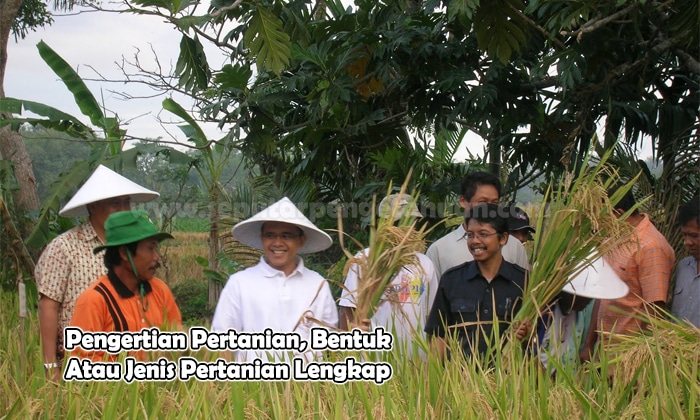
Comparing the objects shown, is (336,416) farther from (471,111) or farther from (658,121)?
(658,121)

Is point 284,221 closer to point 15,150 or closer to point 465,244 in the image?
point 465,244

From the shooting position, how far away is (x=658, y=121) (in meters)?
5.62

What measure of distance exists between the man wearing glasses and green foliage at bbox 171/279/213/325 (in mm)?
5393

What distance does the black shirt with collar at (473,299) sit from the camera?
10.2ft

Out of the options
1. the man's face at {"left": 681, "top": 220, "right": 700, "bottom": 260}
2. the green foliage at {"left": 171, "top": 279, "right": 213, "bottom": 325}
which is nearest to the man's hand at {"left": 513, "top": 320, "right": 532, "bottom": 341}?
the man's face at {"left": 681, "top": 220, "right": 700, "bottom": 260}

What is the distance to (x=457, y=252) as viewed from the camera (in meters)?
3.75

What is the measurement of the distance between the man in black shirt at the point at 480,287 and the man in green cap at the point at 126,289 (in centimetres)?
102

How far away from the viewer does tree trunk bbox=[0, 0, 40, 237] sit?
7.29 m

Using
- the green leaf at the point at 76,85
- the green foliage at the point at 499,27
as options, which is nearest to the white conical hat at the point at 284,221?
the green foliage at the point at 499,27

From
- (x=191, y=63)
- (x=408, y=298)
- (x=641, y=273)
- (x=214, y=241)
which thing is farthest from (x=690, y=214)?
(x=214, y=241)

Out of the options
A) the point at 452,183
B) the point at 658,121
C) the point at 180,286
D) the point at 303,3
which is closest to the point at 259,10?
the point at 303,3

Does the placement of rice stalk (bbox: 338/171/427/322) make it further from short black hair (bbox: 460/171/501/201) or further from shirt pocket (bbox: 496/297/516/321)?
short black hair (bbox: 460/171/501/201)

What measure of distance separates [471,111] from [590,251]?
277cm

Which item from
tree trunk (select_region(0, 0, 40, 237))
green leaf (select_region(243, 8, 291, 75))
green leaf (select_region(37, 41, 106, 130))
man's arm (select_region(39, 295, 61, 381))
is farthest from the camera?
tree trunk (select_region(0, 0, 40, 237))
